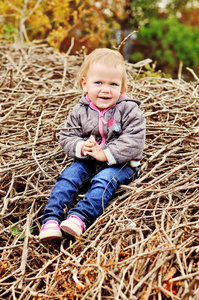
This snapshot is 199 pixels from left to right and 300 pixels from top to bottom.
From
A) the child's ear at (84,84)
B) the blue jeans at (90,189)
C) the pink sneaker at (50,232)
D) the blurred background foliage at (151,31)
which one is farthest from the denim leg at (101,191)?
the blurred background foliage at (151,31)

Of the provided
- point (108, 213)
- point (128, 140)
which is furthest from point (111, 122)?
point (108, 213)

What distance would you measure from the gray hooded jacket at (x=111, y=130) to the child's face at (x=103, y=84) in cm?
6

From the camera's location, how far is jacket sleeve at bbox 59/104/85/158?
2.31 meters

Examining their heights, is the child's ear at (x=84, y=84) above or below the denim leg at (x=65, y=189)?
above

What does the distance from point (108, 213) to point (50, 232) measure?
355mm

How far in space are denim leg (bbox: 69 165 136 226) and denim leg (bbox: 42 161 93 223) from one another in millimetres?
96

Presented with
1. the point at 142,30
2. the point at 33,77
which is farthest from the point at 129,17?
the point at 33,77

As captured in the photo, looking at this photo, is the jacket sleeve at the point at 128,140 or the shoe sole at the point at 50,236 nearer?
the shoe sole at the point at 50,236

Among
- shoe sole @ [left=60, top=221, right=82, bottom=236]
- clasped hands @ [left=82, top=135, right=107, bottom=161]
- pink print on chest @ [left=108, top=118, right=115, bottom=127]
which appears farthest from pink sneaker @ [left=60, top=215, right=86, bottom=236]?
pink print on chest @ [left=108, top=118, right=115, bottom=127]

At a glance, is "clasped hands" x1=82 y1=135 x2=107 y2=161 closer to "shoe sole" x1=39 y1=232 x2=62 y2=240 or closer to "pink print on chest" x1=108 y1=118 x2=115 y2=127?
"pink print on chest" x1=108 y1=118 x2=115 y2=127

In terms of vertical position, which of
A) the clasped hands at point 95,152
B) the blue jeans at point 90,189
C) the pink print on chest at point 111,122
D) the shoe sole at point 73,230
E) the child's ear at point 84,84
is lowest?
the shoe sole at point 73,230

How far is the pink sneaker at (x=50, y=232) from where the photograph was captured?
1.88m

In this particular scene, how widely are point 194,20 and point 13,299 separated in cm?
1607

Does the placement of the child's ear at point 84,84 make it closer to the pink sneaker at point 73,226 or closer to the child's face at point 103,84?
the child's face at point 103,84
